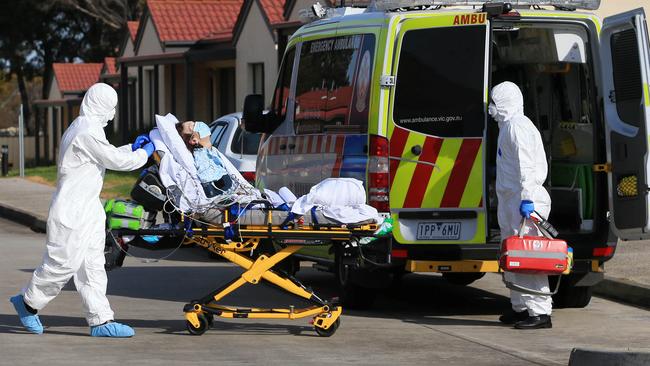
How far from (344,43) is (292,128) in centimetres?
114

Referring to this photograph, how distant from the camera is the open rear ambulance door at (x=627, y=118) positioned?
10570 millimetres

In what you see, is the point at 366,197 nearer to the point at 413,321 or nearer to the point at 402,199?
the point at 402,199

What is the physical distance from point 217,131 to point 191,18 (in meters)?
23.0

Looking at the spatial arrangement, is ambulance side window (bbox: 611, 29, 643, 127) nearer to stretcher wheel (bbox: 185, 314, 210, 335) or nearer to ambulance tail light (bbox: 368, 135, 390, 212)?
ambulance tail light (bbox: 368, 135, 390, 212)

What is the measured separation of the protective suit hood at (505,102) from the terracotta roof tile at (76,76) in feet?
158

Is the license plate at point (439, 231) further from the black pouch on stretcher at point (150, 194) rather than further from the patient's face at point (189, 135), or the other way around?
the black pouch on stretcher at point (150, 194)

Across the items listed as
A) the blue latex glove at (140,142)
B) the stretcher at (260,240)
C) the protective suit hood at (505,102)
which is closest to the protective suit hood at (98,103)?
the blue latex glove at (140,142)

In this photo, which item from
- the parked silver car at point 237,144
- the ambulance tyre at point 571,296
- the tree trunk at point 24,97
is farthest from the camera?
the tree trunk at point 24,97

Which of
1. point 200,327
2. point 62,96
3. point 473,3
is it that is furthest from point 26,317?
point 62,96

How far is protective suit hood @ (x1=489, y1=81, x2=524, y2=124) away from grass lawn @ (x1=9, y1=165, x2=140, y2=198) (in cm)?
1571

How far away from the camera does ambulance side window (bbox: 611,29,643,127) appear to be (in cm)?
1068

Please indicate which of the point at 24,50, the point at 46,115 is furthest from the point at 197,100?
the point at 24,50

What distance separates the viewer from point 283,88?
12.7 meters

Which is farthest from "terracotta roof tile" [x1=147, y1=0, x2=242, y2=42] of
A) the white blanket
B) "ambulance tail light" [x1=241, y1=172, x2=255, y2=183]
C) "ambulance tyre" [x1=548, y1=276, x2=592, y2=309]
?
the white blanket
